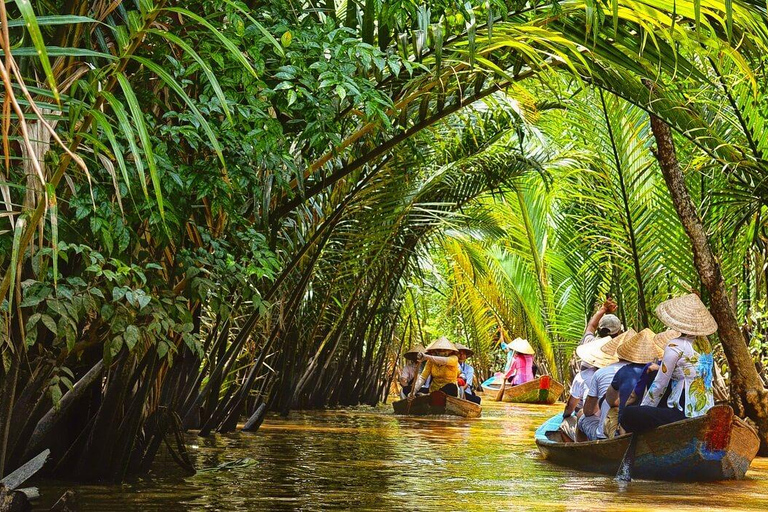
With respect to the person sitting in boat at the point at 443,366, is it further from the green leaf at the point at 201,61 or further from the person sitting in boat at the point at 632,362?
the green leaf at the point at 201,61

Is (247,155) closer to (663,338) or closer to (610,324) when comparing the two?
(663,338)

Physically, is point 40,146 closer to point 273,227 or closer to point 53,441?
point 273,227

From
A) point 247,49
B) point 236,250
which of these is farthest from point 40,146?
point 236,250

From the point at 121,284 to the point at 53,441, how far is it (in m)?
2.08

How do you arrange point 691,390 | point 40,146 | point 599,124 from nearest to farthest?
point 40,146
point 691,390
point 599,124

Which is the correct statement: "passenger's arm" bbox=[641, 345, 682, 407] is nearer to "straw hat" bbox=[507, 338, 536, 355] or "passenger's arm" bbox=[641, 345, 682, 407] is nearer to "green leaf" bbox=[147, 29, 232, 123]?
"green leaf" bbox=[147, 29, 232, 123]

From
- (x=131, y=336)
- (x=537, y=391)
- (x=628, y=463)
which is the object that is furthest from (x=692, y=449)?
(x=537, y=391)

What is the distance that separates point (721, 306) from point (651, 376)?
1417 mm

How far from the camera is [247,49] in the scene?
172 inches

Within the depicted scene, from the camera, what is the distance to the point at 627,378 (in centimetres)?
852

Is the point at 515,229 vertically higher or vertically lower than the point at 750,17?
higher

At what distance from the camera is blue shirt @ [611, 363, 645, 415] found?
8.51m

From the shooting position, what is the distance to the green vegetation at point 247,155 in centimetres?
392

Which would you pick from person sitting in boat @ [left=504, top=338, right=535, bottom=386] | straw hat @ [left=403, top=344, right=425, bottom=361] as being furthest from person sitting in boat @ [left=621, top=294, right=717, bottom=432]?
person sitting in boat @ [left=504, top=338, right=535, bottom=386]
